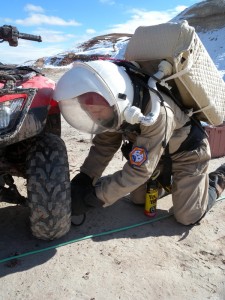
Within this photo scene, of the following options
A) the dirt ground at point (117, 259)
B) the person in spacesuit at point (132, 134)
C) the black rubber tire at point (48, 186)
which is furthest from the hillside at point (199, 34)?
the black rubber tire at point (48, 186)

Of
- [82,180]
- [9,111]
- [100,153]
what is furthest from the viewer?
[100,153]

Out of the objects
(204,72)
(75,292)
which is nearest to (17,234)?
(75,292)

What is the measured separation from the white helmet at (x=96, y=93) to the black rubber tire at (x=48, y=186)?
0.27 metres

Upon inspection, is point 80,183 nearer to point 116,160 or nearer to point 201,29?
point 116,160

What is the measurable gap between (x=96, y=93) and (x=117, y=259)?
1083 mm

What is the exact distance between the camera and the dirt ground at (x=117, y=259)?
2.21 m

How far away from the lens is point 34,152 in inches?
94.3

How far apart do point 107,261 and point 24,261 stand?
0.53 m

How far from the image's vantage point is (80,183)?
9.78 feet

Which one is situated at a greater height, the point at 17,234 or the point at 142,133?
the point at 142,133

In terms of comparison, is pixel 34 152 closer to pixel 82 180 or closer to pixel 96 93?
→ pixel 96 93

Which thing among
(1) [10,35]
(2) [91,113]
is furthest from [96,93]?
(1) [10,35]

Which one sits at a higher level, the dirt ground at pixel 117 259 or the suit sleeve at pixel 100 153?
the suit sleeve at pixel 100 153

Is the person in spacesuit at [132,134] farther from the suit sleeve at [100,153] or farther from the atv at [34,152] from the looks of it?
the atv at [34,152]
